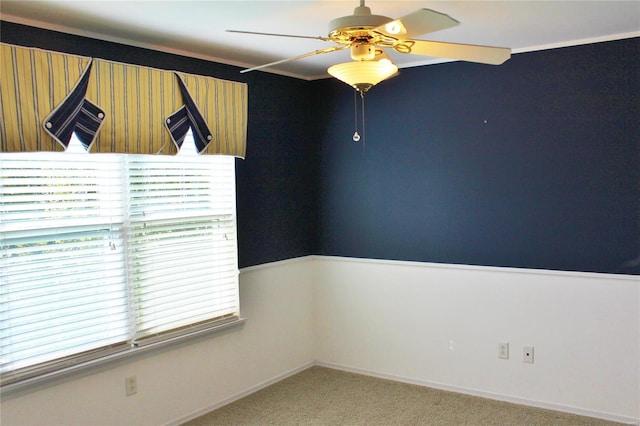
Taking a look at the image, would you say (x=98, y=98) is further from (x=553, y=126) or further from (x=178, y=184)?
(x=553, y=126)

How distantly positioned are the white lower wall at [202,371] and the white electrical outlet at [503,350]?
5.15ft

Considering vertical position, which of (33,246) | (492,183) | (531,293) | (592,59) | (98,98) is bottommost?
(531,293)

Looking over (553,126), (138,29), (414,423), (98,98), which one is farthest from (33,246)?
(553,126)

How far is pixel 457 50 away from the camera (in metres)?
2.30

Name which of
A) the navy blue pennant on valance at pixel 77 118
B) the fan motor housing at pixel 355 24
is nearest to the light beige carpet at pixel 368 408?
the navy blue pennant on valance at pixel 77 118

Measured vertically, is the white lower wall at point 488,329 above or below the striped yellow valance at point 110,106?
below

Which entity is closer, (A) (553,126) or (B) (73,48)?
(B) (73,48)

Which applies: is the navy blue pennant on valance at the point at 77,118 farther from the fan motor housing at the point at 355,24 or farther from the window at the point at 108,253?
the fan motor housing at the point at 355,24

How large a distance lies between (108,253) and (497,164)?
8.49 feet

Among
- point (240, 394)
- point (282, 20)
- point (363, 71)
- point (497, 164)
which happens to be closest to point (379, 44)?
point (363, 71)

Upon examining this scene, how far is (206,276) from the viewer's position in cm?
387

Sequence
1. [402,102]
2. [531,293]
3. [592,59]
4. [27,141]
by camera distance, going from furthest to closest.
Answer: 1. [402,102]
2. [531,293]
3. [592,59]
4. [27,141]

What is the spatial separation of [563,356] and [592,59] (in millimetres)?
1914

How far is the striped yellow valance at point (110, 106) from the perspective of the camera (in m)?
2.76
